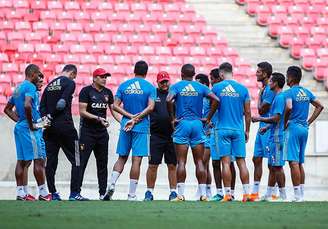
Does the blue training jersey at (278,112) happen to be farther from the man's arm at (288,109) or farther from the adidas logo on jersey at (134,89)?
the adidas logo on jersey at (134,89)

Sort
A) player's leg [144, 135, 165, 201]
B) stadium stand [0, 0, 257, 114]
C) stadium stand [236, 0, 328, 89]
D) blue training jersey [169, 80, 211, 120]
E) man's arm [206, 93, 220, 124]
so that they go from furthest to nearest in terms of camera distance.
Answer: stadium stand [236, 0, 328, 89], stadium stand [0, 0, 257, 114], player's leg [144, 135, 165, 201], blue training jersey [169, 80, 211, 120], man's arm [206, 93, 220, 124]

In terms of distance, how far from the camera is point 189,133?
50.7 feet

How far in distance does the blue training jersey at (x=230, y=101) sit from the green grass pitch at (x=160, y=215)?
5.47ft

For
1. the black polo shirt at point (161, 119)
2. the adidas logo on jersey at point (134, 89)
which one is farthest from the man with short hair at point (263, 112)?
the adidas logo on jersey at point (134, 89)

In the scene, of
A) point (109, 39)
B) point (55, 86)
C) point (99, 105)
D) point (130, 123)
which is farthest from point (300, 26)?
point (55, 86)

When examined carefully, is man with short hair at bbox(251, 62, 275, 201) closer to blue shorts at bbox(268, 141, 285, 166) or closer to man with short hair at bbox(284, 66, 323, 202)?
blue shorts at bbox(268, 141, 285, 166)

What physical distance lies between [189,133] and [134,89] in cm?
108

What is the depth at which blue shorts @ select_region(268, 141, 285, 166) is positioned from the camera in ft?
51.0

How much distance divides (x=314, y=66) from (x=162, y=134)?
30.0 ft

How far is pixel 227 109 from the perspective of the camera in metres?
15.4

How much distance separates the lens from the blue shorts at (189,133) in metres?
15.4

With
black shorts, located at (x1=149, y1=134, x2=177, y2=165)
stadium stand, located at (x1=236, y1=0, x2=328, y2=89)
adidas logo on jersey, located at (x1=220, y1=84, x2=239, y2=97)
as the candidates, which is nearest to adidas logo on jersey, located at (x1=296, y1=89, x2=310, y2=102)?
adidas logo on jersey, located at (x1=220, y1=84, x2=239, y2=97)

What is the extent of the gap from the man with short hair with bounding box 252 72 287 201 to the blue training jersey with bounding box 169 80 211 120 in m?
0.89

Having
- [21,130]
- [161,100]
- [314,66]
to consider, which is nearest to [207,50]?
[314,66]
